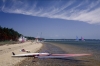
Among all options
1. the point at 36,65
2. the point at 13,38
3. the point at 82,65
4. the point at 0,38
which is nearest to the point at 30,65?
the point at 36,65

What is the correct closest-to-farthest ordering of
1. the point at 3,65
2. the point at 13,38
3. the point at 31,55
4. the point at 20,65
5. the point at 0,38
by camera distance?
the point at 3,65, the point at 20,65, the point at 31,55, the point at 0,38, the point at 13,38

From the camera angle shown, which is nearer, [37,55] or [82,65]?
[82,65]

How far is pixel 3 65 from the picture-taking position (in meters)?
15.8

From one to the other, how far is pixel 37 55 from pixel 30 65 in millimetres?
8048

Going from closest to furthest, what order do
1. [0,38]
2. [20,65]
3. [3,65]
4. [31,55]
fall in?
[3,65]
[20,65]
[31,55]
[0,38]

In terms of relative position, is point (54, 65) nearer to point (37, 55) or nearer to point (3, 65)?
point (3, 65)

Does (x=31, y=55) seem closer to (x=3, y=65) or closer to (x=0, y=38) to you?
(x=3, y=65)

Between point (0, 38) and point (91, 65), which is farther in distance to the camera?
point (0, 38)

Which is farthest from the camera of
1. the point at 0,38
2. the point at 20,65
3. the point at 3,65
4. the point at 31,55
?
the point at 0,38

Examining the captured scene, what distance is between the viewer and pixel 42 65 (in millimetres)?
17906

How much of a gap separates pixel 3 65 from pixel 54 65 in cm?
556

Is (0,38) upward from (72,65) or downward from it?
upward

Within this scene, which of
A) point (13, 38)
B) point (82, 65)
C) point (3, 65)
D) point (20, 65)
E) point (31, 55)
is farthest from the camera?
point (13, 38)

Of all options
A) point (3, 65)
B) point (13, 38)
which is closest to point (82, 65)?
point (3, 65)
